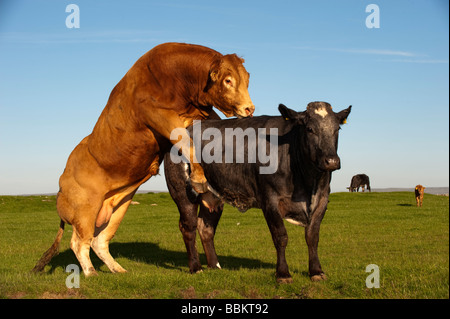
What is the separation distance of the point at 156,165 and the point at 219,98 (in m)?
2.00

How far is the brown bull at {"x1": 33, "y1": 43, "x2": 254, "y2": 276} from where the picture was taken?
7.76 meters

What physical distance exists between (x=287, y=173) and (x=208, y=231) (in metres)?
2.88

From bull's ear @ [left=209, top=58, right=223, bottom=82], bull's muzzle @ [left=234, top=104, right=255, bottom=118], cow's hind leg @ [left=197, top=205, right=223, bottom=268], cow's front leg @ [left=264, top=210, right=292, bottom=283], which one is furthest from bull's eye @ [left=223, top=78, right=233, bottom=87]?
cow's hind leg @ [left=197, top=205, right=223, bottom=268]

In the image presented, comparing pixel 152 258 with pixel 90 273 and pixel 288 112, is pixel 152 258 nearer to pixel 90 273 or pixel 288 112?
pixel 90 273

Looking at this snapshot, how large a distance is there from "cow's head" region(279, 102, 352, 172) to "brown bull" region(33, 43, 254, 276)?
81 centimetres

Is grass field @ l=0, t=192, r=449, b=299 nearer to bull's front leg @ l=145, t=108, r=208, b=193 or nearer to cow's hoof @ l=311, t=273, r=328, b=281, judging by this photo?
cow's hoof @ l=311, t=273, r=328, b=281

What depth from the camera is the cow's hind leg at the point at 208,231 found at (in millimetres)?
9656

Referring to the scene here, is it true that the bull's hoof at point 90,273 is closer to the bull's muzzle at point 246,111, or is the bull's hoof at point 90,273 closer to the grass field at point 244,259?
the grass field at point 244,259

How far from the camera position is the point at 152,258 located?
12.8 m

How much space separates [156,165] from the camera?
29.2 ft

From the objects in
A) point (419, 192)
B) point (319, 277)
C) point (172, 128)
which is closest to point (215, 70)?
point (172, 128)

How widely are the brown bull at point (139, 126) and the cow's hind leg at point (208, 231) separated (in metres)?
→ 1.48
